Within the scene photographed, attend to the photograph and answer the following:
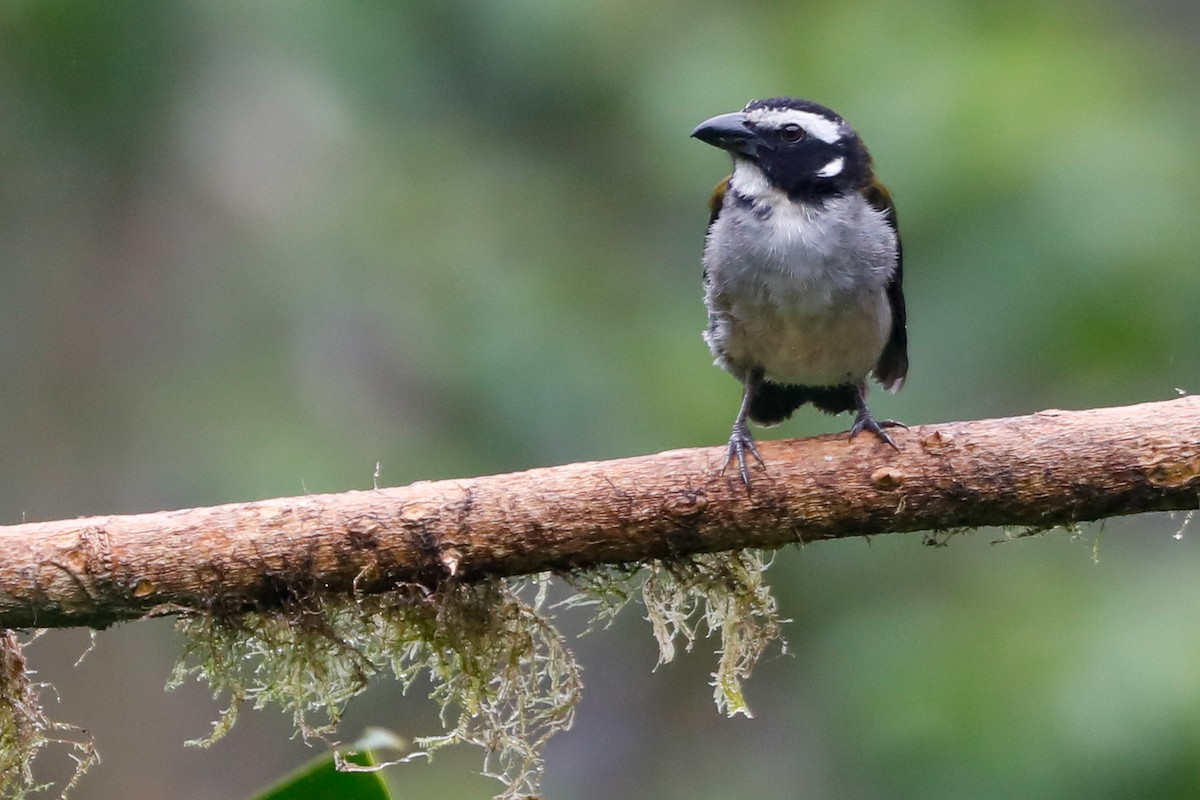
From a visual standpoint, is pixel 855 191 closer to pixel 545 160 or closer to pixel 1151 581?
pixel 1151 581

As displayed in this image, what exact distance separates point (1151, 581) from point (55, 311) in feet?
19.2

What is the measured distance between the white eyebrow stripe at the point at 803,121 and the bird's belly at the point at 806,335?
466mm

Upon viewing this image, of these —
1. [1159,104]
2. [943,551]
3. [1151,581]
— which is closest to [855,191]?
[1151,581]

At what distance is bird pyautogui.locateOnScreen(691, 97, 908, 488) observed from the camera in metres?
3.99

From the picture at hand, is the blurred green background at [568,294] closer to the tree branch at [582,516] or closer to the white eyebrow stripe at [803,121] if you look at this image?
the white eyebrow stripe at [803,121]

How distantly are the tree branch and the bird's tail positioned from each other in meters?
1.35

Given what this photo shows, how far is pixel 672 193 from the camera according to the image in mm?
8586

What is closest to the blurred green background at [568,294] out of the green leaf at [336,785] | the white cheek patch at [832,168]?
the white cheek patch at [832,168]

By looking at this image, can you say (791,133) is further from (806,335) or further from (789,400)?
(789,400)

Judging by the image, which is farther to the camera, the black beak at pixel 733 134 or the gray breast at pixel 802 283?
the black beak at pixel 733 134

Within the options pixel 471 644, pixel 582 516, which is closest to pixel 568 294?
pixel 471 644

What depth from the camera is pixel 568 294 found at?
300 inches

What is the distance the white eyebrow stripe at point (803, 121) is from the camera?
13.6 feet

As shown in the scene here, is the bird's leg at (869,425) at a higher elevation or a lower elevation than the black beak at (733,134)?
lower
